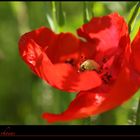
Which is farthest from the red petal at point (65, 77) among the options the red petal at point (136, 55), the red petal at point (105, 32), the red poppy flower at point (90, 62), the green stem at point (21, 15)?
the green stem at point (21, 15)

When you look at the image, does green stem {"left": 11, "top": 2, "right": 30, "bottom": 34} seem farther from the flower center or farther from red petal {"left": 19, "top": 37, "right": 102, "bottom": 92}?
red petal {"left": 19, "top": 37, "right": 102, "bottom": 92}

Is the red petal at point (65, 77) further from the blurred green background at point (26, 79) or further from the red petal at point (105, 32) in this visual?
the blurred green background at point (26, 79)

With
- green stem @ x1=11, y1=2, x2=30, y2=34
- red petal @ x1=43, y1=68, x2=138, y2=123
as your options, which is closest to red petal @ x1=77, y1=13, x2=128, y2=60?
red petal @ x1=43, y1=68, x2=138, y2=123

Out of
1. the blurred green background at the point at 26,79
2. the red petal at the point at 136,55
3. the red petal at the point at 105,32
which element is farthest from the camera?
the blurred green background at the point at 26,79

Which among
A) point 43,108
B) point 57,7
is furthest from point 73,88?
point 43,108

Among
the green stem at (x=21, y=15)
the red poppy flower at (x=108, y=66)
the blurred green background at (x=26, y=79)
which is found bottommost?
the blurred green background at (x=26, y=79)

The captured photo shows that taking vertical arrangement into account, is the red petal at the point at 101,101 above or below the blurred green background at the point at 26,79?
above

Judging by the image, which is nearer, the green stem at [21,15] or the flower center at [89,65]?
the flower center at [89,65]
